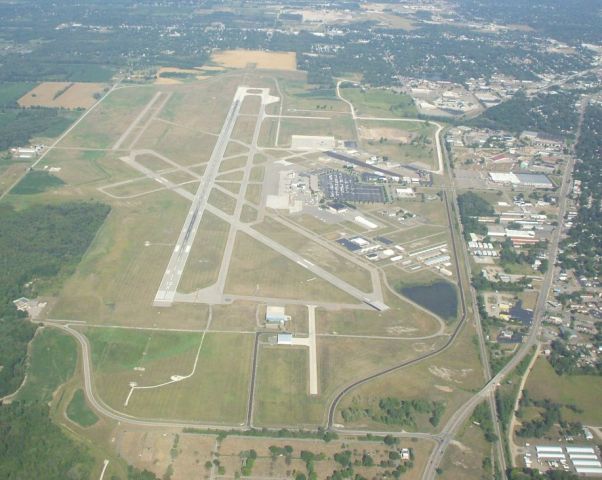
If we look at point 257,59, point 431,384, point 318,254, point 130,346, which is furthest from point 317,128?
point 431,384

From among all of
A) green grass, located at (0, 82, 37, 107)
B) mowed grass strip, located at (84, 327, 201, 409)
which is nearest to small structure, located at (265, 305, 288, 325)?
mowed grass strip, located at (84, 327, 201, 409)

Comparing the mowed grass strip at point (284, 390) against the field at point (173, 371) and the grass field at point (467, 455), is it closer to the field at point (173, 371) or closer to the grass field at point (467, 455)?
the field at point (173, 371)

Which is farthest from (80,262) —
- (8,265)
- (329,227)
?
(329,227)

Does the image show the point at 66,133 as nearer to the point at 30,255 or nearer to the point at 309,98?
the point at 30,255

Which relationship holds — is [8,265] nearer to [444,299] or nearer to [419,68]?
[444,299]

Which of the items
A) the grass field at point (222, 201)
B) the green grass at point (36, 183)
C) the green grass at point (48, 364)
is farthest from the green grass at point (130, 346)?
the green grass at point (36, 183)
